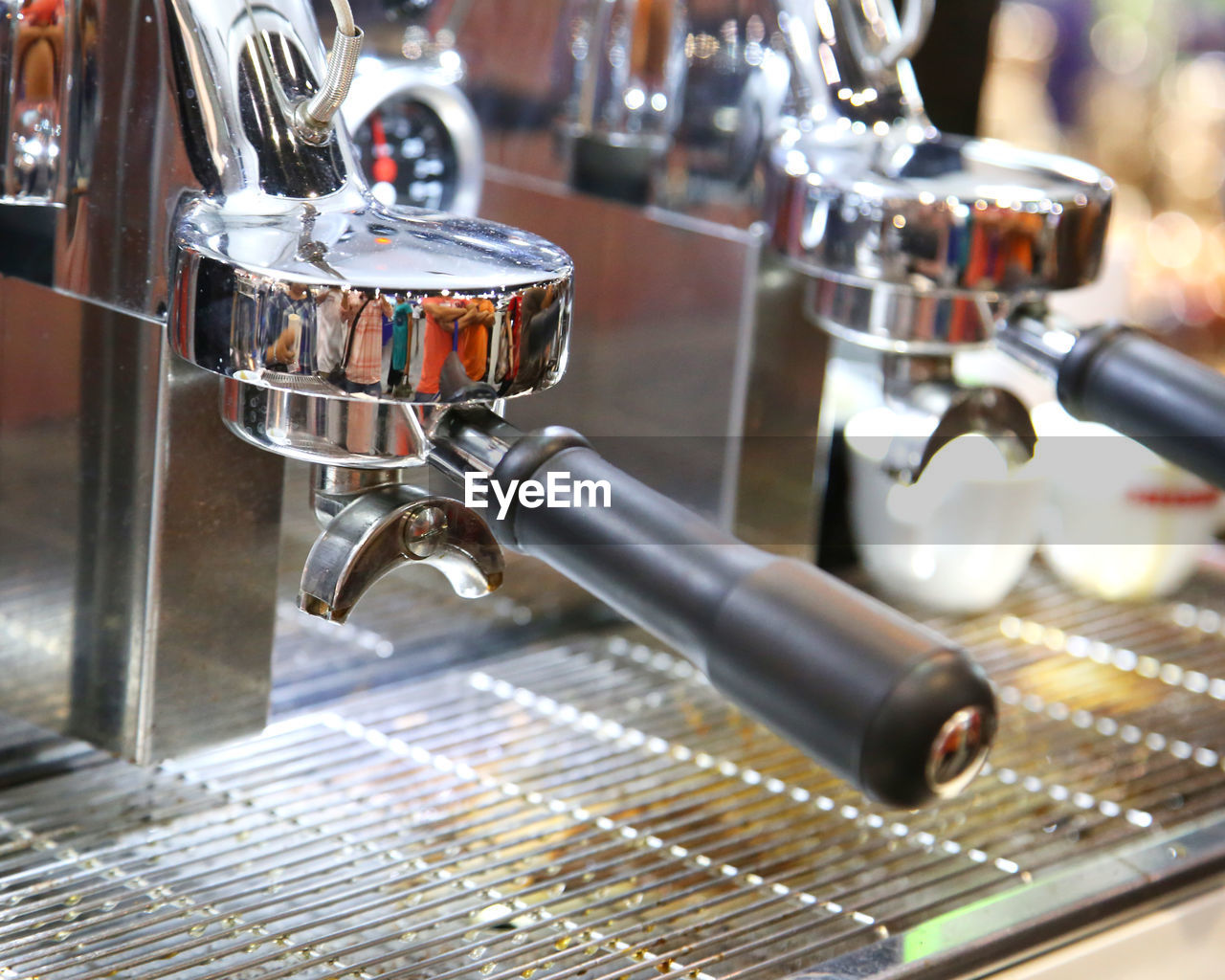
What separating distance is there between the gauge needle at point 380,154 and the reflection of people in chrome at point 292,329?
0.75 ft

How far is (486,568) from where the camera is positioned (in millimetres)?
400

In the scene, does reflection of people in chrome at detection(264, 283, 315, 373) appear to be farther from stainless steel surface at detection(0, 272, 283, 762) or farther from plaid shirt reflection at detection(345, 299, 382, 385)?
stainless steel surface at detection(0, 272, 283, 762)

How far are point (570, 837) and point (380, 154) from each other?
0.83ft

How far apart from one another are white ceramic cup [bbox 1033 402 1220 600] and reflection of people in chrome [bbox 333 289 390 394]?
0.47 meters

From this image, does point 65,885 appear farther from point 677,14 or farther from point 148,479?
point 677,14

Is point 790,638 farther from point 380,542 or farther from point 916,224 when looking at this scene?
point 916,224

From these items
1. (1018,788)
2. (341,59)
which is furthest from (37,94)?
(1018,788)

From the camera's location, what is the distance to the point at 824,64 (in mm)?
573

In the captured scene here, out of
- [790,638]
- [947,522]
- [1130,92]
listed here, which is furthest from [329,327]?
[1130,92]

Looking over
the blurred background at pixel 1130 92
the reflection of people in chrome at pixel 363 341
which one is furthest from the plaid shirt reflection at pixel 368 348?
the blurred background at pixel 1130 92

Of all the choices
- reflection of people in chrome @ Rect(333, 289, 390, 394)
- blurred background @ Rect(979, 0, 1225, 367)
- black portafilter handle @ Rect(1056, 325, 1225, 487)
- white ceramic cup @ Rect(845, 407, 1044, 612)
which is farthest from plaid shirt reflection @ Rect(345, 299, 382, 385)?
blurred background @ Rect(979, 0, 1225, 367)

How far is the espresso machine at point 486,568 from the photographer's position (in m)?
0.36

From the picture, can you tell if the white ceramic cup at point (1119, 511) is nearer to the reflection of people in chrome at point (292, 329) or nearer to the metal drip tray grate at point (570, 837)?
the metal drip tray grate at point (570, 837)

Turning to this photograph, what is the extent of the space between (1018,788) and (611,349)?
25 centimetres
